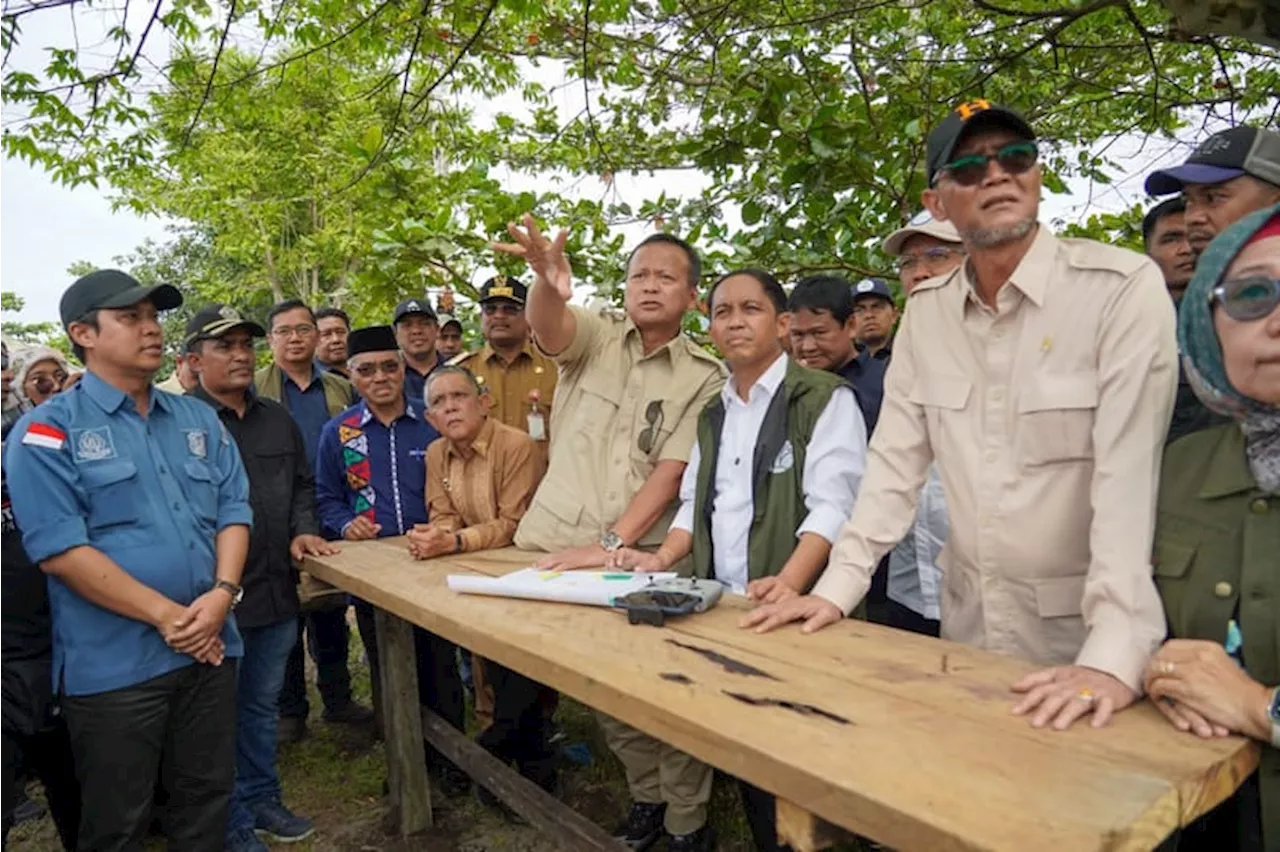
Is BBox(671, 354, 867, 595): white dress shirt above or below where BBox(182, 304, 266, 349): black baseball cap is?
below

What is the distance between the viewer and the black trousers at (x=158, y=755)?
241cm

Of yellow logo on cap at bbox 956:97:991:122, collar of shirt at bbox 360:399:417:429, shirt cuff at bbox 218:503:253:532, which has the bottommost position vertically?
shirt cuff at bbox 218:503:253:532

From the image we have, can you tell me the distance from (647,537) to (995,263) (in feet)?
4.80

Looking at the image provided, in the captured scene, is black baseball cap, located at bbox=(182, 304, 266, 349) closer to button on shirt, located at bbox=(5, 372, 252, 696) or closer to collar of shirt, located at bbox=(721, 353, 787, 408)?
button on shirt, located at bbox=(5, 372, 252, 696)

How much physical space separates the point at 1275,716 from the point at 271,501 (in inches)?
130

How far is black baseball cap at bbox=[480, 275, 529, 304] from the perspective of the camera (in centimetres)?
414

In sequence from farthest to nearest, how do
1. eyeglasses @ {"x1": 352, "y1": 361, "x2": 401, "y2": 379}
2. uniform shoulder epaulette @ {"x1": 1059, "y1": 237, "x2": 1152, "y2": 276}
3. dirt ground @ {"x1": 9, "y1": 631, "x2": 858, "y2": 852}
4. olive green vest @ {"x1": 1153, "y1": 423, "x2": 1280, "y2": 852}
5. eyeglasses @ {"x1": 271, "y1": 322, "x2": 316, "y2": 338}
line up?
eyeglasses @ {"x1": 271, "y1": 322, "x2": 316, "y2": 338}
eyeglasses @ {"x1": 352, "y1": 361, "x2": 401, "y2": 379}
dirt ground @ {"x1": 9, "y1": 631, "x2": 858, "y2": 852}
uniform shoulder epaulette @ {"x1": 1059, "y1": 237, "x2": 1152, "y2": 276}
olive green vest @ {"x1": 1153, "y1": 423, "x2": 1280, "y2": 852}

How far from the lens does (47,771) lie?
298 cm

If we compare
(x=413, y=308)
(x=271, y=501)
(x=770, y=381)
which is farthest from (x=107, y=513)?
(x=413, y=308)

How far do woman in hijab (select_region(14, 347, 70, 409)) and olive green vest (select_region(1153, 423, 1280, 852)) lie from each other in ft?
15.2

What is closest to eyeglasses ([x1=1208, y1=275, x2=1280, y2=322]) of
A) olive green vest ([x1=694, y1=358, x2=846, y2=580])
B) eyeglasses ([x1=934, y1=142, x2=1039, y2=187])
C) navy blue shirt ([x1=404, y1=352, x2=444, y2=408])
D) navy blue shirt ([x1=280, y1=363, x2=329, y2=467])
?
eyeglasses ([x1=934, y1=142, x2=1039, y2=187])

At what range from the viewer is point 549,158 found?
19.8 feet

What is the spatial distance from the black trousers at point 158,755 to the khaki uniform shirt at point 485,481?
99 centimetres

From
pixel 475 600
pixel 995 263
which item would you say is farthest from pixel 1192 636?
pixel 475 600
